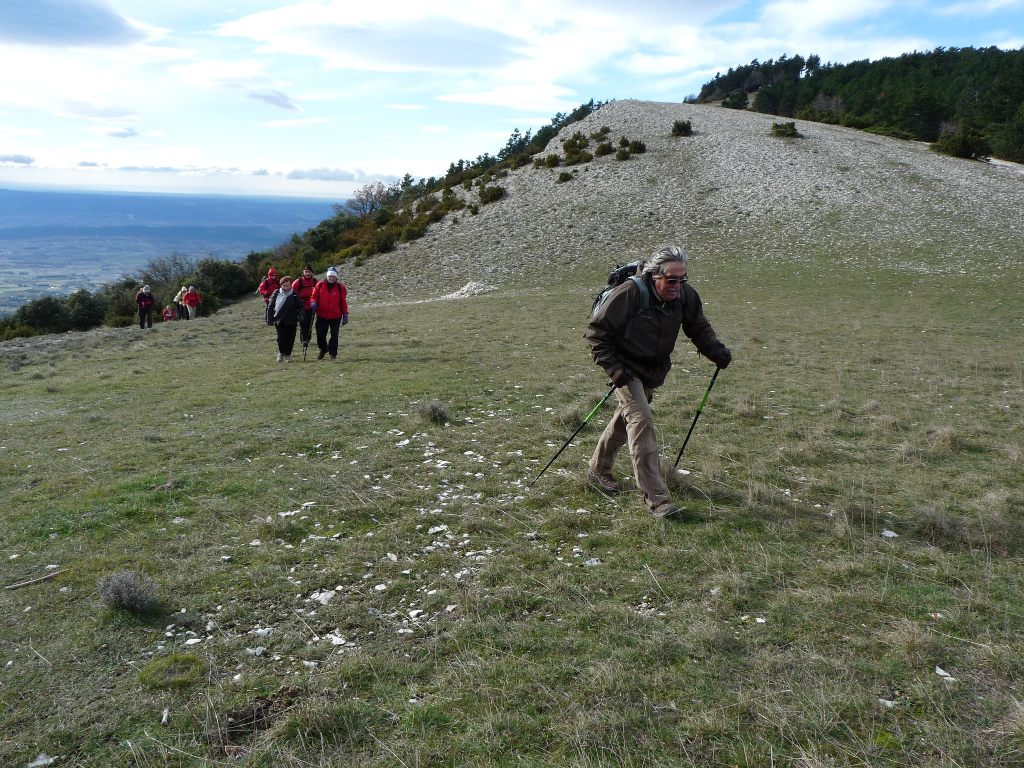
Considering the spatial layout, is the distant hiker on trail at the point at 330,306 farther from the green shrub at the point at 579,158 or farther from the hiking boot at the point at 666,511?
the green shrub at the point at 579,158

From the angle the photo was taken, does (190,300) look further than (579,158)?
No

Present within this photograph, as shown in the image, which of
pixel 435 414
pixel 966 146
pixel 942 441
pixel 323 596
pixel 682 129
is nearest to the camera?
pixel 323 596

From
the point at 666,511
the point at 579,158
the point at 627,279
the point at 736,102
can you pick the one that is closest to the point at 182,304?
the point at 627,279

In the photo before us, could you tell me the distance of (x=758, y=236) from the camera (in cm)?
4338

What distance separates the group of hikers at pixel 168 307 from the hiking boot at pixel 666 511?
30793 mm

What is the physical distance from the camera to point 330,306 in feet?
60.8

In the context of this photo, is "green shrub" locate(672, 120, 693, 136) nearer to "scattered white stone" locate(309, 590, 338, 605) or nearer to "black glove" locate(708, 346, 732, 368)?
"black glove" locate(708, 346, 732, 368)

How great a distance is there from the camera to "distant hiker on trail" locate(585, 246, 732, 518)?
7.11 m

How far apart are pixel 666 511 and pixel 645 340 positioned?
1.86 meters

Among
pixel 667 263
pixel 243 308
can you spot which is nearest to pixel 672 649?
pixel 667 263

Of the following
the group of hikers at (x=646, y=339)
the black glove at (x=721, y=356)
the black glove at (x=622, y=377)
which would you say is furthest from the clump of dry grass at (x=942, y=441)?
the black glove at (x=622, y=377)

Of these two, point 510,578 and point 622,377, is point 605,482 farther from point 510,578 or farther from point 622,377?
point 510,578

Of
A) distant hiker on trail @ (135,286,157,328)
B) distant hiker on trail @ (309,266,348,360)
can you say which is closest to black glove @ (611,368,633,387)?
distant hiker on trail @ (309,266,348,360)

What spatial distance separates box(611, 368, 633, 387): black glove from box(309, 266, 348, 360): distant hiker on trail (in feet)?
40.3
